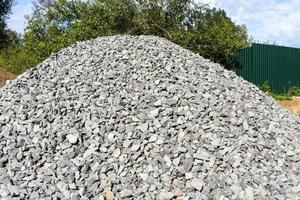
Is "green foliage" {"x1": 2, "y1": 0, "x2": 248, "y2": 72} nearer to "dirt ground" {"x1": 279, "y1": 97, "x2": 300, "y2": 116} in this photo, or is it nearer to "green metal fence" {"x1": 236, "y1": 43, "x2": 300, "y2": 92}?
"dirt ground" {"x1": 279, "y1": 97, "x2": 300, "y2": 116}

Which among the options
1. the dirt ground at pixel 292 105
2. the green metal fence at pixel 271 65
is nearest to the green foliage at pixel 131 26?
the dirt ground at pixel 292 105

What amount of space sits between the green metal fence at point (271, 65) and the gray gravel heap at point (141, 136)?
11.5 meters

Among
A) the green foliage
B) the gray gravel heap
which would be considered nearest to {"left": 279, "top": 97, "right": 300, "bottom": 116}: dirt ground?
the green foliage

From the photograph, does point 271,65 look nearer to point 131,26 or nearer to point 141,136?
point 131,26

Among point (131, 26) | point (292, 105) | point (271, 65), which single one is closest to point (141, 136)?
point (131, 26)

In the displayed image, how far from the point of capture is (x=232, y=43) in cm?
1397

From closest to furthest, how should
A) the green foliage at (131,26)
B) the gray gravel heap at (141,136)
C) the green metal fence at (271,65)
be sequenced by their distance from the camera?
1. the gray gravel heap at (141,136)
2. the green foliage at (131,26)
3. the green metal fence at (271,65)

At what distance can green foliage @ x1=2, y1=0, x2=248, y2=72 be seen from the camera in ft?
43.5

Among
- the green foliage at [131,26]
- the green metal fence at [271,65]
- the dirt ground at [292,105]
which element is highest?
the green foliage at [131,26]

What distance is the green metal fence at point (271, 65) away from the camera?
18.6m

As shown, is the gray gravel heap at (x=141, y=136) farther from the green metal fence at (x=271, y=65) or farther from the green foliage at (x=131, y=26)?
the green metal fence at (x=271, y=65)

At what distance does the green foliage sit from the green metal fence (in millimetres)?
3998

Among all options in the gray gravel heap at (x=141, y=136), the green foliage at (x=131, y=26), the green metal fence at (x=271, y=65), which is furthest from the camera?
the green metal fence at (x=271, y=65)

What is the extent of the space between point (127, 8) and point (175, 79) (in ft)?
24.3
